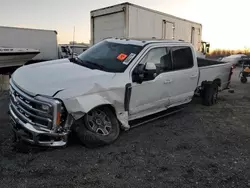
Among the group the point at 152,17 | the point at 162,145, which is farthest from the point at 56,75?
the point at 152,17

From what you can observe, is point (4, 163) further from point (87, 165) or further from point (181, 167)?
point (181, 167)

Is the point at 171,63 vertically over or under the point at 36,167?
over

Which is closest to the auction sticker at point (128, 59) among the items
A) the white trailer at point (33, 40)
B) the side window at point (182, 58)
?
the side window at point (182, 58)

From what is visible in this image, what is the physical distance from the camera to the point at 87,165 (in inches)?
145

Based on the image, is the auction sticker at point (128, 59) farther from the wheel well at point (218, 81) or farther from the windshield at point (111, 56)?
the wheel well at point (218, 81)

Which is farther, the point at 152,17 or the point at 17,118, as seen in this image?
the point at 152,17

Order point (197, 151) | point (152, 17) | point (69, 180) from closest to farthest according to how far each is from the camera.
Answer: point (69, 180), point (197, 151), point (152, 17)

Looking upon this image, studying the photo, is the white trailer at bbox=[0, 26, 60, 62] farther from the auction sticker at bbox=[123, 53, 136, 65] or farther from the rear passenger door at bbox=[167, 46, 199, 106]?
the auction sticker at bbox=[123, 53, 136, 65]

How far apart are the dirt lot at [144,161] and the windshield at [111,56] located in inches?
54.3

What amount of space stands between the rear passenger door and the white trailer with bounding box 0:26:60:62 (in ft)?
35.3

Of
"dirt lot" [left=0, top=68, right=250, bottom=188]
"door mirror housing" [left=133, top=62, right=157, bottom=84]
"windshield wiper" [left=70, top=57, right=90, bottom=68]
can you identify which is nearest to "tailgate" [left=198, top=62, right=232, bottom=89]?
"dirt lot" [left=0, top=68, right=250, bottom=188]

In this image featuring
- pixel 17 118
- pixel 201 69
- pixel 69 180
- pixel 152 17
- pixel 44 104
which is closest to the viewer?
pixel 69 180

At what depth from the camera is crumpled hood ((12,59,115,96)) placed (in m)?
3.73

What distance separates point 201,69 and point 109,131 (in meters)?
3.47
